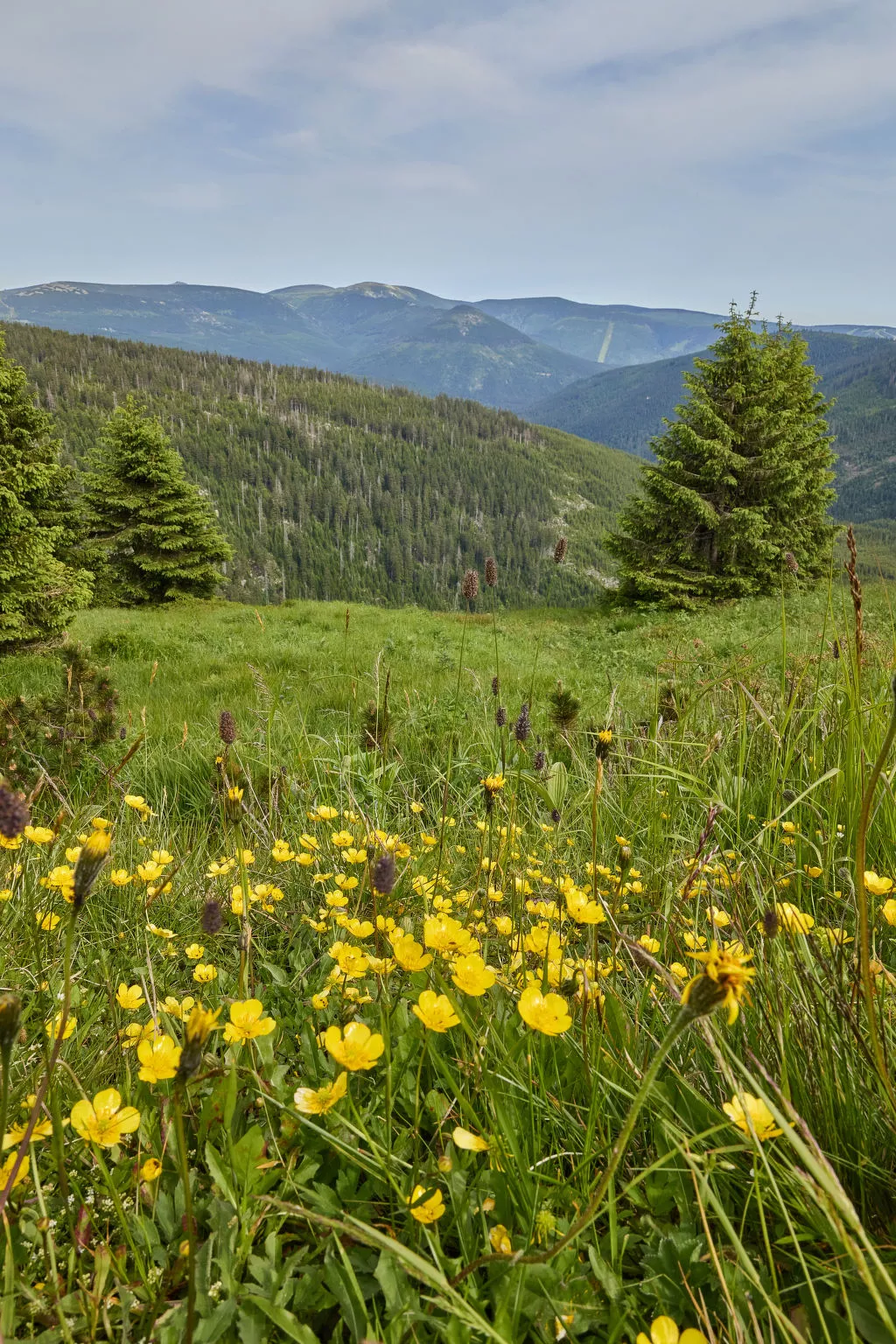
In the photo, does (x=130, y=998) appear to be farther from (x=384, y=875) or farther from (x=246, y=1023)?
(x=384, y=875)

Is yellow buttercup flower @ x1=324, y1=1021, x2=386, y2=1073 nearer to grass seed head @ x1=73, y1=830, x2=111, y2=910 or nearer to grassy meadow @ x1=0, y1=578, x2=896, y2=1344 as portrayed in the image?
grassy meadow @ x1=0, y1=578, x2=896, y2=1344

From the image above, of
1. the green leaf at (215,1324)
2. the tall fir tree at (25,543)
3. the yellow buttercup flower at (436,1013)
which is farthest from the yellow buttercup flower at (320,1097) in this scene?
the tall fir tree at (25,543)

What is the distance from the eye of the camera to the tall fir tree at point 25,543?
42.0 ft

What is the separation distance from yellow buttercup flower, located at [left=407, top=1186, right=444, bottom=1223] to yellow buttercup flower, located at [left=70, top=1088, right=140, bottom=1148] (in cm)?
44

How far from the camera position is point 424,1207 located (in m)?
0.93

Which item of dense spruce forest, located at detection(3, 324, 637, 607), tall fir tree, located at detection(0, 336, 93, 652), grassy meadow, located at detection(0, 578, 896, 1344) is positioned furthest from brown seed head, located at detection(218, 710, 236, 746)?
dense spruce forest, located at detection(3, 324, 637, 607)

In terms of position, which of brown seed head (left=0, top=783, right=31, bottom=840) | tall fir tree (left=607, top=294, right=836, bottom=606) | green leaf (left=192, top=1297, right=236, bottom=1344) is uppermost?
tall fir tree (left=607, top=294, right=836, bottom=606)

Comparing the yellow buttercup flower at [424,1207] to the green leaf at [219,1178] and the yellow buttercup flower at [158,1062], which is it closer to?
the green leaf at [219,1178]

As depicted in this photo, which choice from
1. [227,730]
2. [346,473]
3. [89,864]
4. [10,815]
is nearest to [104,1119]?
[89,864]

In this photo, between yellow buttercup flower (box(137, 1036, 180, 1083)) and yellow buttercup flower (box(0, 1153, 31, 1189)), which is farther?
yellow buttercup flower (box(137, 1036, 180, 1083))

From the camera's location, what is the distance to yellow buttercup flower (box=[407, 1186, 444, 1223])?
89 centimetres

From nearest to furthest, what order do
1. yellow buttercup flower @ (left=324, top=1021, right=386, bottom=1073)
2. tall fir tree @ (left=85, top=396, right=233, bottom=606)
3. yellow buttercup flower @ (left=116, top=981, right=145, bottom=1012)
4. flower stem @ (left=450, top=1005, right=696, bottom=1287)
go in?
flower stem @ (left=450, top=1005, right=696, bottom=1287) < yellow buttercup flower @ (left=324, top=1021, right=386, bottom=1073) < yellow buttercup flower @ (left=116, top=981, right=145, bottom=1012) < tall fir tree @ (left=85, top=396, right=233, bottom=606)

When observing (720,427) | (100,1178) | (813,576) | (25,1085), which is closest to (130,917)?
(25,1085)

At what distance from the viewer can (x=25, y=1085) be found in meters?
1.32
